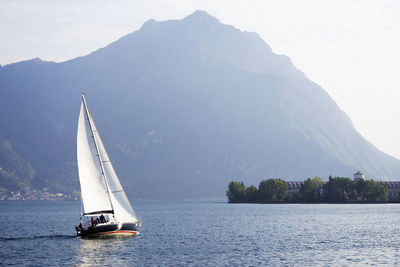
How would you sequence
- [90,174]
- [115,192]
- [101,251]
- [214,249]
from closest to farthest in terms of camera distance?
[101,251]
[214,249]
[90,174]
[115,192]

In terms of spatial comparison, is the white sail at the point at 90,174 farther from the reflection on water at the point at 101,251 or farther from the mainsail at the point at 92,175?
the reflection on water at the point at 101,251

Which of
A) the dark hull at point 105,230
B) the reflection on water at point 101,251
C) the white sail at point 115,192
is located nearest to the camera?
the reflection on water at point 101,251

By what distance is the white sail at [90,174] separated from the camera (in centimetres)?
8825

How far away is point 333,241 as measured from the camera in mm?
94312

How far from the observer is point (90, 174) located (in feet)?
291

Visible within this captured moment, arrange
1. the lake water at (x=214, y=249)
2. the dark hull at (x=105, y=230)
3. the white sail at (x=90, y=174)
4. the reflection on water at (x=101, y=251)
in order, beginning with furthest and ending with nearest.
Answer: the white sail at (x=90, y=174)
the dark hull at (x=105, y=230)
the lake water at (x=214, y=249)
the reflection on water at (x=101, y=251)

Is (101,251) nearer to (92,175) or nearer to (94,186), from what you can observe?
(94,186)

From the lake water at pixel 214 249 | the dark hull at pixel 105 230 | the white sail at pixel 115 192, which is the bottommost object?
the lake water at pixel 214 249

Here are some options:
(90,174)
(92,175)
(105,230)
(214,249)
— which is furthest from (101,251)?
(214,249)

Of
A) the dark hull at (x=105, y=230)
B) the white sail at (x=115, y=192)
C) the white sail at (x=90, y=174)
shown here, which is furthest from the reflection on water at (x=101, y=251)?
the white sail at (x=90, y=174)

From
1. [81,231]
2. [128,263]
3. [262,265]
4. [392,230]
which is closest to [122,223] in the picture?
[81,231]

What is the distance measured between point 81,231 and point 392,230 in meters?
58.4

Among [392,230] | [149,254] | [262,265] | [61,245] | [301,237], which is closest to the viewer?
[262,265]

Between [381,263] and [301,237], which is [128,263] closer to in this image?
[381,263]
